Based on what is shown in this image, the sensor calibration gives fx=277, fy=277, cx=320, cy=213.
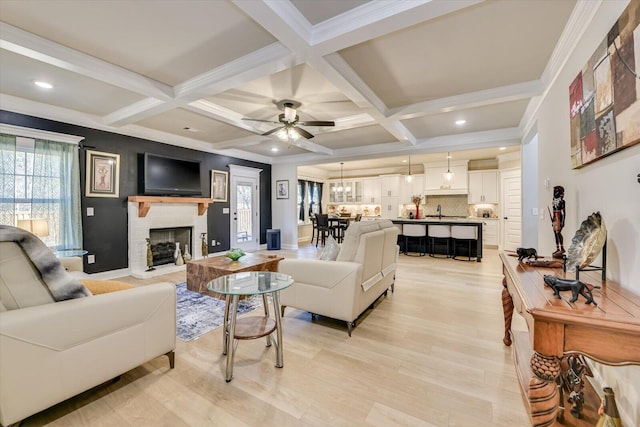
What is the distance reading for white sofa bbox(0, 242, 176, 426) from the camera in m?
1.32

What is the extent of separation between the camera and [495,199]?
7.64 metres

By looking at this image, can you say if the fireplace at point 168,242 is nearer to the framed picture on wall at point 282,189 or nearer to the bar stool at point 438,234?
the framed picture on wall at point 282,189

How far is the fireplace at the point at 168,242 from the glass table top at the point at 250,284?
3666 millimetres

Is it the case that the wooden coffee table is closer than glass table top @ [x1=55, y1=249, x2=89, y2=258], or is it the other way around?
the wooden coffee table

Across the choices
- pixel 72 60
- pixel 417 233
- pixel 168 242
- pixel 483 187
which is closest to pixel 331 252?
pixel 72 60

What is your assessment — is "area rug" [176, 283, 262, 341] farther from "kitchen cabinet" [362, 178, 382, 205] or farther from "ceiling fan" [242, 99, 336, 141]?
"kitchen cabinet" [362, 178, 382, 205]

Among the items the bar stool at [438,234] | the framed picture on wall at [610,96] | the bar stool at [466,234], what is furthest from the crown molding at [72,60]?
the bar stool at [466,234]

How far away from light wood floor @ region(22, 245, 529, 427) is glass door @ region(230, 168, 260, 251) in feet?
14.9

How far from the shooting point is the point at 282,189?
26.0ft

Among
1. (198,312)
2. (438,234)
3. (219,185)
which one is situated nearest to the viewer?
(198,312)

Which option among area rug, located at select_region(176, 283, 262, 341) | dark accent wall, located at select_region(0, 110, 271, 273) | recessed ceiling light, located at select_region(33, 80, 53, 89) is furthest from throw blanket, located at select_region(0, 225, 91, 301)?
dark accent wall, located at select_region(0, 110, 271, 273)

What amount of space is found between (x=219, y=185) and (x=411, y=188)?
5.85 m

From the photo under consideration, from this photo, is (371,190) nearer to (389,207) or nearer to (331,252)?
(389,207)

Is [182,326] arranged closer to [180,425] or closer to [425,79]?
[180,425]
